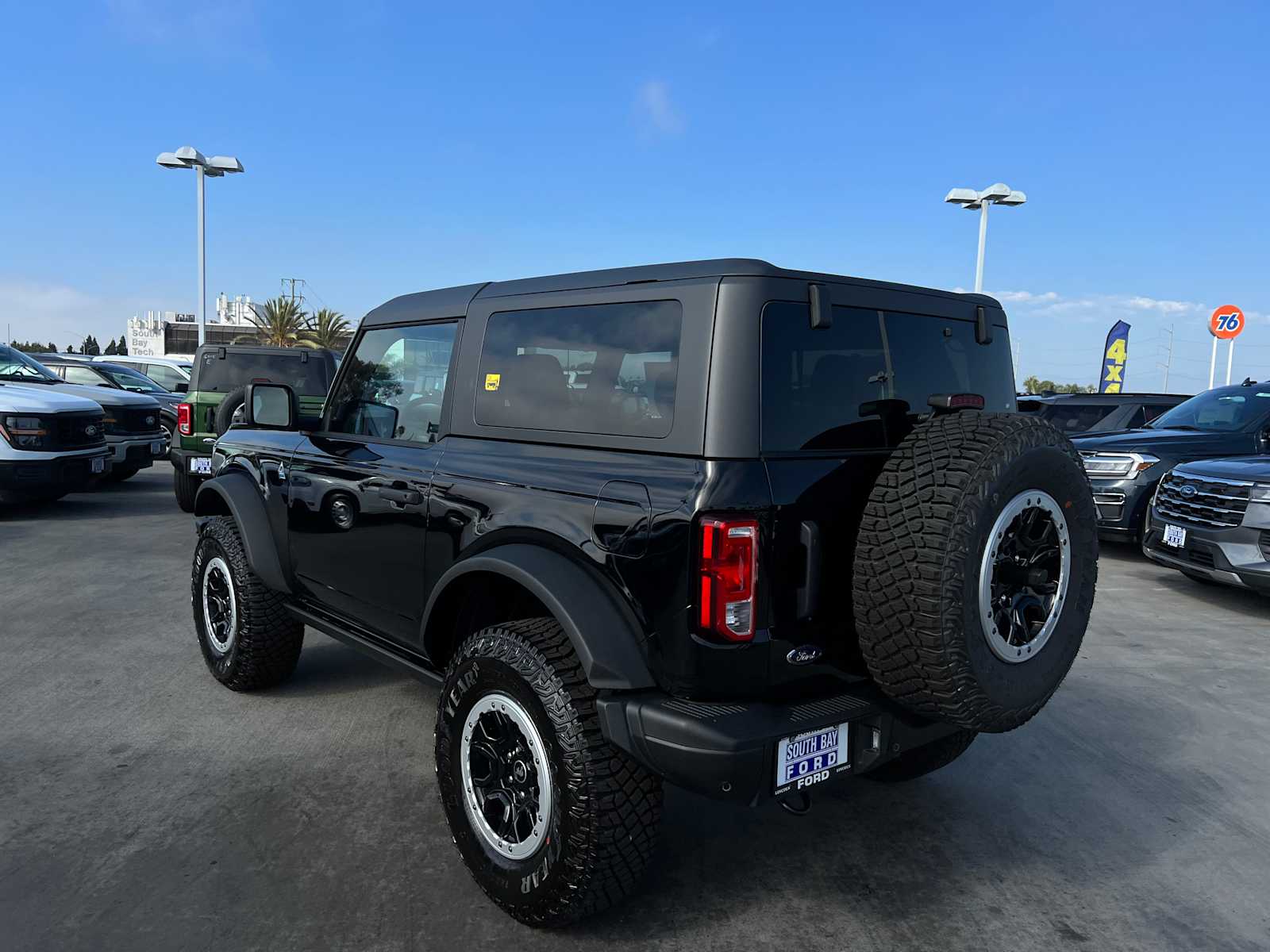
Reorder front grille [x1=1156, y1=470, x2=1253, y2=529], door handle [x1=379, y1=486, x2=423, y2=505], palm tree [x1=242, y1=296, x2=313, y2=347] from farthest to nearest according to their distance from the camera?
palm tree [x1=242, y1=296, x2=313, y2=347] < front grille [x1=1156, y1=470, x2=1253, y2=529] < door handle [x1=379, y1=486, x2=423, y2=505]

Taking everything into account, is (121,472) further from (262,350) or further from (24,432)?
(262,350)

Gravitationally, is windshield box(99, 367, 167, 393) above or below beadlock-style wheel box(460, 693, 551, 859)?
above

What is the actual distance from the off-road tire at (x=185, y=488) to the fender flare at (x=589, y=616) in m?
8.74

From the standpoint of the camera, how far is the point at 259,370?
10.0 meters

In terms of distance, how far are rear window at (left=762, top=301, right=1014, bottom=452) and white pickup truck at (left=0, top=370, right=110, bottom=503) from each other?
9580mm

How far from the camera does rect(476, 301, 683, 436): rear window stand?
280cm

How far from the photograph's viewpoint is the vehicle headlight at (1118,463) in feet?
29.2

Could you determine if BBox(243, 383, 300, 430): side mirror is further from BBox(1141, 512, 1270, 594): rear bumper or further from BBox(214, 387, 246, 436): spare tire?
BBox(1141, 512, 1270, 594): rear bumper

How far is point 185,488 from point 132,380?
7.05m

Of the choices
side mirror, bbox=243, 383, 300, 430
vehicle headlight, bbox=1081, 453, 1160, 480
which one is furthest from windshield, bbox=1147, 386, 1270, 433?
side mirror, bbox=243, 383, 300, 430

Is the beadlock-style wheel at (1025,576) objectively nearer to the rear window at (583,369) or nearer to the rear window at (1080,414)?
the rear window at (583,369)

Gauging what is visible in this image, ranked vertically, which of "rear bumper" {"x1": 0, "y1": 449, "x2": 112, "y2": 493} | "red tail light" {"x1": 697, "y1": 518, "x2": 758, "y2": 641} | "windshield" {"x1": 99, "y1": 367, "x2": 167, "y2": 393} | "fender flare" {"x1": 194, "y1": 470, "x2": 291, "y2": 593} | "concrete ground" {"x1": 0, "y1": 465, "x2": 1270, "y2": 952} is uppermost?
"windshield" {"x1": 99, "y1": 367, "x2": 167, "y2": 393}

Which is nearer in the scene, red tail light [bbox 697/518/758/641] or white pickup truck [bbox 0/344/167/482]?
red tail light [bbox 697/518/758/641]

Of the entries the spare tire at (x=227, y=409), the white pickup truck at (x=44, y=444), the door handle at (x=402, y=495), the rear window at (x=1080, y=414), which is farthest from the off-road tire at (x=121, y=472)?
the rear window at (x=1080, y=414)
